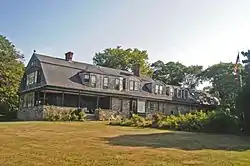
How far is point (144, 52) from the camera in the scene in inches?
2911

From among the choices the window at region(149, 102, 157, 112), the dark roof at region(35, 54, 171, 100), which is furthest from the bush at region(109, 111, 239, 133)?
the window at region(149, 102, 157, 112)

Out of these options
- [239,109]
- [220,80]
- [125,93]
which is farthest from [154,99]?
[239,109]

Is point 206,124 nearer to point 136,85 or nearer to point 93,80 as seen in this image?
point 93,80

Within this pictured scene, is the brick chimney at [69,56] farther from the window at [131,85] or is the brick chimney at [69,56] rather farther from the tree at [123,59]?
the tree at [123,59]

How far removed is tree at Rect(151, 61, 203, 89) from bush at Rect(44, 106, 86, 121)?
44.8m

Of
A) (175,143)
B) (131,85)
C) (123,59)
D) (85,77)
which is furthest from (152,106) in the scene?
(175,143)

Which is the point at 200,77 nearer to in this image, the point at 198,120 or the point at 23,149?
the point at 198,120

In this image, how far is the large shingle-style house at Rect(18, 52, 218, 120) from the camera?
37.5 metres

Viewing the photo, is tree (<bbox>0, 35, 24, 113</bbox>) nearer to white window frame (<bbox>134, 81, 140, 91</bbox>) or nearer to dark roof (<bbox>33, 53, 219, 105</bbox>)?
dark roof (<bbox>33, 53, 219, 105</bbox>)

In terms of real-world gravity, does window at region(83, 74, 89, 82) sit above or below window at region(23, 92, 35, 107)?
above

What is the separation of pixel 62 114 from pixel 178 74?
47.3 metres

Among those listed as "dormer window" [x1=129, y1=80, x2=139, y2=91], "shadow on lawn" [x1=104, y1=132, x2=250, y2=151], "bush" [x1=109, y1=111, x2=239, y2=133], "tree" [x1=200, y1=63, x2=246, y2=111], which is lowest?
"shadow on lawn" [x1=104, y1=132, x2=250, y2=151]

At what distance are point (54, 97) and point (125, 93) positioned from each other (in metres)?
9.25

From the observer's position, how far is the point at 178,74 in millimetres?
78375
